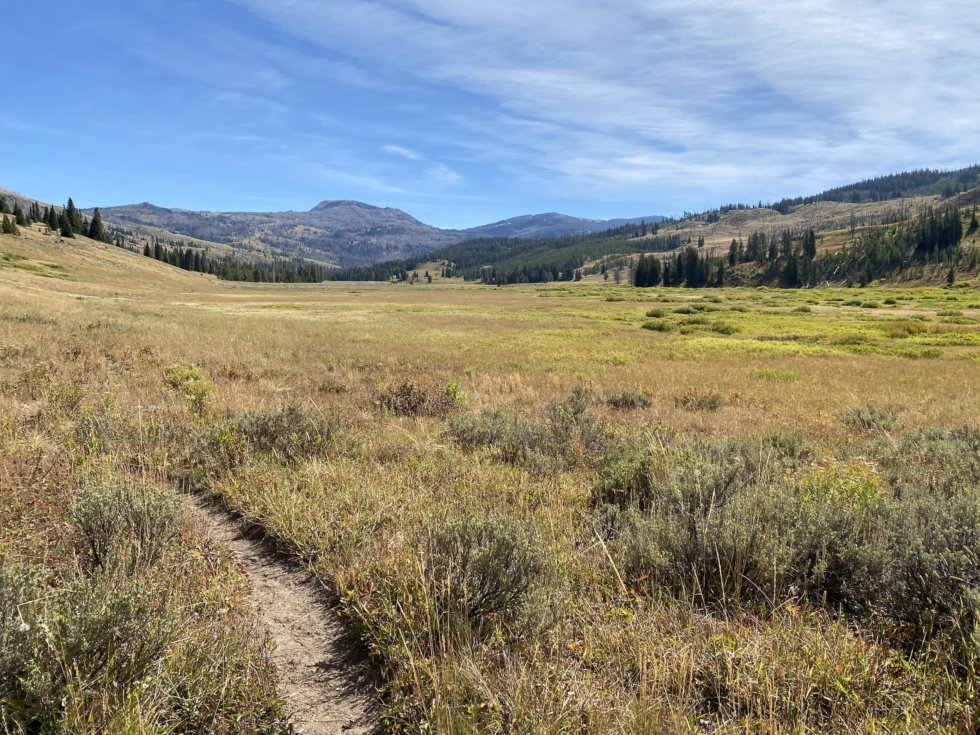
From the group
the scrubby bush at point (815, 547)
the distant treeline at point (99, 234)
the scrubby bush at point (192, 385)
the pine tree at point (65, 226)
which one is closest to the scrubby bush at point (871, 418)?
the scrubby bush at point (815, 547)

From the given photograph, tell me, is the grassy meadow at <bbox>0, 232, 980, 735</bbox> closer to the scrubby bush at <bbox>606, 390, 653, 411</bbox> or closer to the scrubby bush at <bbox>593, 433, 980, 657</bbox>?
the scrubby bush at <bbox>593, 433, 980, 657</bbox>

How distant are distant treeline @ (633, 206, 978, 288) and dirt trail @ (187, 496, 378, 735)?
160 meters

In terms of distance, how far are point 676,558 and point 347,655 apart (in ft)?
8.99

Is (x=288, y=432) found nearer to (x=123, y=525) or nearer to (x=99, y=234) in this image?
(x=123, y=525)

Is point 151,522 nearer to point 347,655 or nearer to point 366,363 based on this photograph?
point 347,655

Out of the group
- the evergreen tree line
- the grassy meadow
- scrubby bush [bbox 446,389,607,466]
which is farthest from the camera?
the evergreen tree line

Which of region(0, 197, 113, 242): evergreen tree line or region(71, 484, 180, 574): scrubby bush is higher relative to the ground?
region(0, 197, 113, 242): evergreen tree line

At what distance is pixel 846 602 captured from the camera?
3807mm

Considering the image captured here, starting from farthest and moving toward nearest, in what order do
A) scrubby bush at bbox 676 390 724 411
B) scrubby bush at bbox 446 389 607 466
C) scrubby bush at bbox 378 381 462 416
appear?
scrubby bush at bbox 676 390 724 411 → scrubby bush at bbox 378 381 462 416 → scrubby bush at bbox 446 389 607 466

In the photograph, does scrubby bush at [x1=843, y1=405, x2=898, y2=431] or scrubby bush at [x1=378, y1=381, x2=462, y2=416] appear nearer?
scrubby bush at [x1=843, y1=405, x2=898, y2=431]

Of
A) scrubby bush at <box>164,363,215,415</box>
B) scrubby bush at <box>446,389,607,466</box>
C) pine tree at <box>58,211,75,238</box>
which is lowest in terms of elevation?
scrubby bush at <box>446,389,607,466</box>

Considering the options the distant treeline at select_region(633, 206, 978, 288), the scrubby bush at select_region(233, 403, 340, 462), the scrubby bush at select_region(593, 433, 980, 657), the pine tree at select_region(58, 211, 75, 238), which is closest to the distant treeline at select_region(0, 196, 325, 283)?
the pine tree at select_region(58, 211, 75, 238)

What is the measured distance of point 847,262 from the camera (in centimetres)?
14312

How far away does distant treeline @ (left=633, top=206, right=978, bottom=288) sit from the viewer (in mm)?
135000
